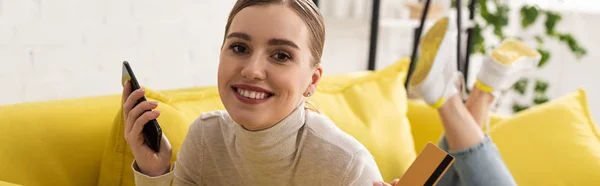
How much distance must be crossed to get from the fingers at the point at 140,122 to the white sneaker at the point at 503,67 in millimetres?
1156

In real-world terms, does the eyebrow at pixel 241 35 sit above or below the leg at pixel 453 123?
above

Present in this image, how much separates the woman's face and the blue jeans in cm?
77

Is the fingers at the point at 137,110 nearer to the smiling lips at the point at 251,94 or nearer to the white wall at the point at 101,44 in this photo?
the smiling lips at the point at 251,94

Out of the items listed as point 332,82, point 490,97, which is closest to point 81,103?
point 332,82

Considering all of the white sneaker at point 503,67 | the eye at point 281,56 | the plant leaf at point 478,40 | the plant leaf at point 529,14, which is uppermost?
the eye at point 281,56

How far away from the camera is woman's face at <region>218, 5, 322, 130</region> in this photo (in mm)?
1046

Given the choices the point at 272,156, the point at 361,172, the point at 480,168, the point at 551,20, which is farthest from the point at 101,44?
the point at 551,20

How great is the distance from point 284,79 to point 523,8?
8.45ft

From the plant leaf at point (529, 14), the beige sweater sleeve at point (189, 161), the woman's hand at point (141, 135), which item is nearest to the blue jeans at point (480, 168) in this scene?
the beige sweater sleeve at point (189, 161)

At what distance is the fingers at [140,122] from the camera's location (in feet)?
3.49

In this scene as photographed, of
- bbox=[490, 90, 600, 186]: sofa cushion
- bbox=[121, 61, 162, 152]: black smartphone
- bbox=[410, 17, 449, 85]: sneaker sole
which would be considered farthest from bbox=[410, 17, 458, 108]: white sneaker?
bbox=[121, 61, 162, 152]: black smartphone

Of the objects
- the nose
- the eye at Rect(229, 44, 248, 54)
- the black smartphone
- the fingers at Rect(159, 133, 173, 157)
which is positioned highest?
the eye at Rect(229, 44, 248, 54)

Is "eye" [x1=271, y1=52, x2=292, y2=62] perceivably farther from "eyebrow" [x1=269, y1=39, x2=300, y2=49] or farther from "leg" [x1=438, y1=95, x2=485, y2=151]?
"leg" [x1=438, y1=95, x2=485, y2=151]

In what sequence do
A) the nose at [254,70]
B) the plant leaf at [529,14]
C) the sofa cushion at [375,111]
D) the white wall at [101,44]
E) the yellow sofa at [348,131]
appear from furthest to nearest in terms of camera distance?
the plant leaf at [529,14] < the sofa cushion at [375,111] < the white wall at [101,44] < the yellow sofa at [348,131] < the nose at [254,70]
